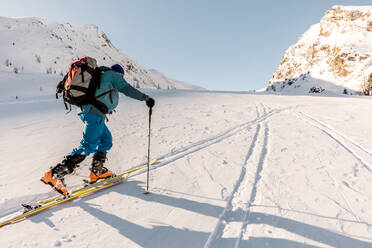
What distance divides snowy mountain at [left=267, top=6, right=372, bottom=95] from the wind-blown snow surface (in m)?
24.2

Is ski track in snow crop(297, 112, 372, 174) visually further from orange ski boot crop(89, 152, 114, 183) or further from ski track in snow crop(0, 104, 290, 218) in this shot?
orange ski boot crop(89, 152, 114, 183)

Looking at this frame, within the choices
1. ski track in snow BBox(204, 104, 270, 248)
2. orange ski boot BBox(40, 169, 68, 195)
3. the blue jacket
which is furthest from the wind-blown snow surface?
the blue jacket

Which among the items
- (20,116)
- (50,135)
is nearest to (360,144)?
(50,135)

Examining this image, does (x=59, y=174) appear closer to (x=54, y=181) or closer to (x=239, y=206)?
(x=54, y=181)

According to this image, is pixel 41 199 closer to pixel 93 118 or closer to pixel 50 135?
pixel 93 118

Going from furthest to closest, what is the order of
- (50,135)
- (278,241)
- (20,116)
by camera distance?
(20,116), (50,135), (278,241)

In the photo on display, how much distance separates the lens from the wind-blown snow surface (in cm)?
192

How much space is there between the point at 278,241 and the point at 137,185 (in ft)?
6.20

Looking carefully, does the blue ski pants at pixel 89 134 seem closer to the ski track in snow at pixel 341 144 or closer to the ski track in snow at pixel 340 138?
the ski track in snow at pixel 341 144

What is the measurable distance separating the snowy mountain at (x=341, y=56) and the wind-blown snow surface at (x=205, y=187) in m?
24.2

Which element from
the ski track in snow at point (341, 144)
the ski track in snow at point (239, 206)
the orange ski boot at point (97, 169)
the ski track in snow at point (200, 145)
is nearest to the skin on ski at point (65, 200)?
the orange ski boot at point (97, 169)

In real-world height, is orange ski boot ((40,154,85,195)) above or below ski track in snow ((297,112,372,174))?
below

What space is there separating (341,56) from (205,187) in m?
51.4

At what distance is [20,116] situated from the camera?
5.78 meters
